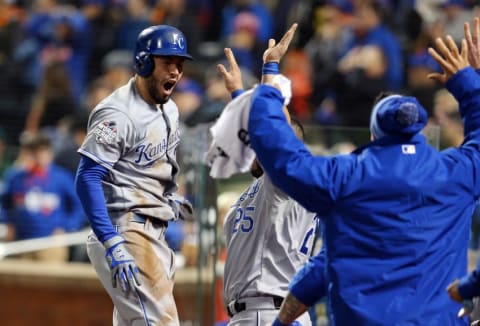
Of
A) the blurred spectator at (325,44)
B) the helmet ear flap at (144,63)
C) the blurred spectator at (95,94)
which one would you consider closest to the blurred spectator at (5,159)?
the blurred spectator at (95,94)

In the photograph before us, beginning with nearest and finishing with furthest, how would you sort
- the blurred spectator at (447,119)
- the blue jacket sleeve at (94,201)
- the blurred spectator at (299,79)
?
the blue jacket sleeve at (94,201) < the blurred spectator at (447,119) < the blurred spectator at (299,79)

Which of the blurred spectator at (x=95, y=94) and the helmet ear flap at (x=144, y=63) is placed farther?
the blurred spectator at (x=95, y=94)

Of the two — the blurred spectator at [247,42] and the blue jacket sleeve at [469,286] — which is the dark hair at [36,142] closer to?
the blurred spectator at [247,42]

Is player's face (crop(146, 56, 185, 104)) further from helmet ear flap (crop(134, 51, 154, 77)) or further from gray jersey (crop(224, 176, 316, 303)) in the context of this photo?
gray jersey (crop(224, 176, 316, 303))

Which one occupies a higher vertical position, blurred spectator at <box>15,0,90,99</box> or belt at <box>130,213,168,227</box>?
blurred spectator at <box>15,0,90,99</box>

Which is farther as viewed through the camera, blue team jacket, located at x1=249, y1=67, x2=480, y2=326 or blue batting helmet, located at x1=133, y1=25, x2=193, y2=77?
blue batting helmet, located at x1=133, y1=25, x2=193, y2=77

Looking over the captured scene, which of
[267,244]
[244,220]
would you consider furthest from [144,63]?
[267,244]

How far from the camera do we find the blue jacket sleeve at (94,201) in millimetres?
5750

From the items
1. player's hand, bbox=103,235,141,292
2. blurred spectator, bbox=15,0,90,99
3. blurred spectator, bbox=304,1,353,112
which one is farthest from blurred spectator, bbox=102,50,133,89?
player's hand, bbox=103,235,141,292

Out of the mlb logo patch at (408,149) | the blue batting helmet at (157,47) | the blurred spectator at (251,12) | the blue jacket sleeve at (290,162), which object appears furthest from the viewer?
the blurred spectator at (251,12)

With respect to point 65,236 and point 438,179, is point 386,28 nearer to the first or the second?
point 65,236

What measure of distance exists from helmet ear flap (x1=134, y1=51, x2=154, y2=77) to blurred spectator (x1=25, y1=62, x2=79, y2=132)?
7046 mm

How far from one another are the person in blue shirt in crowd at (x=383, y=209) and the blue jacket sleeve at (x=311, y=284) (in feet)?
0.48

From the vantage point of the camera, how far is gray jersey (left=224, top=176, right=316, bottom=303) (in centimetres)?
582
